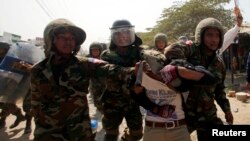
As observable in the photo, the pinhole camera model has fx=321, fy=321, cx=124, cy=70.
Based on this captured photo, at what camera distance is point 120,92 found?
4008 mm

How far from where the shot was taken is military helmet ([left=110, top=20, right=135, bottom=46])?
4031 mm

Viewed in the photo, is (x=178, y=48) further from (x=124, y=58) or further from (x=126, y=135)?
(x=126, y=135)

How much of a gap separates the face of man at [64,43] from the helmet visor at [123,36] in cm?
110

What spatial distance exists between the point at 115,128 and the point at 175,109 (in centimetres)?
135

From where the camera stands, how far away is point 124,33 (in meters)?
4.07

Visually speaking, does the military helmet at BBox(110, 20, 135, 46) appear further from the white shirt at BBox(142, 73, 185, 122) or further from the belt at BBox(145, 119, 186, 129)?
the belt at BBox(145, 119, 186, 129)

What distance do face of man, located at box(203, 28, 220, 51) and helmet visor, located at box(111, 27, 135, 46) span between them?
3.03ft

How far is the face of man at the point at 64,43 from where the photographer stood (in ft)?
9.83

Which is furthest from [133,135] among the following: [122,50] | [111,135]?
[122,50]

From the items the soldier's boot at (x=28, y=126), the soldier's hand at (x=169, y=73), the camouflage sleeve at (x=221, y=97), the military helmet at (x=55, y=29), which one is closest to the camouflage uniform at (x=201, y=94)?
the camouflage sleeve at (x=221, y=97)

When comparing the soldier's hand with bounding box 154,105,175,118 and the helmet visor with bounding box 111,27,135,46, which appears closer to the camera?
the soldier's hand with bounding box 154,105,175,118

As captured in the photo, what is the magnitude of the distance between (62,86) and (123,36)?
4.46 ft

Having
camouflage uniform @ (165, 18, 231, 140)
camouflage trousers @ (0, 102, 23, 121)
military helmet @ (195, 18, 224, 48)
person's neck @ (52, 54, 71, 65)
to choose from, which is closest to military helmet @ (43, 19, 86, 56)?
person's neck @ (52, 54, 71, 65)

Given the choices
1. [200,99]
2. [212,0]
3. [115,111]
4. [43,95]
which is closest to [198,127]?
[200,99]
